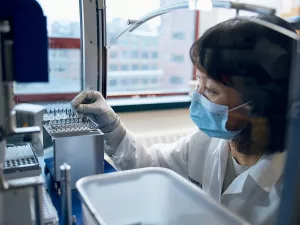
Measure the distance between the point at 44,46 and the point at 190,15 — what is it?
7.10ft

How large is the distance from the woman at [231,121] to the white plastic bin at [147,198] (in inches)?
2.8

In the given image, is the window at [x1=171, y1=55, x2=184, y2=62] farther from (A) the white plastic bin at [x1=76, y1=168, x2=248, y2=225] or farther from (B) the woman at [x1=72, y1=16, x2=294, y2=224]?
(A) the white plastic bin at [x1=76, y1=168, x2=248, y2=225]

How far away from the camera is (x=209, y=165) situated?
1257 mm

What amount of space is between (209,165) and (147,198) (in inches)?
14.4

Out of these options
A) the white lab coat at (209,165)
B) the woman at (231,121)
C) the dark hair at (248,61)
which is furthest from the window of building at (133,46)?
the dark hair at (248,61)

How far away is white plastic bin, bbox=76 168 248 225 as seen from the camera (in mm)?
823

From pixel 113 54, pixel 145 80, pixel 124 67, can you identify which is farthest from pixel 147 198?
pixel 145 80

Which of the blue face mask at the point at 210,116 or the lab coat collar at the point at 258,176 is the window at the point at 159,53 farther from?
the lab coat collar at the point at 258,176

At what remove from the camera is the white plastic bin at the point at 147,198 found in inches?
32.4

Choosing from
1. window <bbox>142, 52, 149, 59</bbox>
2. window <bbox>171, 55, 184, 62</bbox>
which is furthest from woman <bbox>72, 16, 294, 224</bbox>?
window <bbox>171, 55, 184, 62</bbox>

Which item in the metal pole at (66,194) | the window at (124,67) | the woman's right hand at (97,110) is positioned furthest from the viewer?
the window at (124,67)

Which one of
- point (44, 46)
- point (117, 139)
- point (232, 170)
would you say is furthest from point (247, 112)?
point (44, 46)

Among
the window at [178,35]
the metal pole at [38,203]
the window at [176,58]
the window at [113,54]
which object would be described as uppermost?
the window at [178,35]

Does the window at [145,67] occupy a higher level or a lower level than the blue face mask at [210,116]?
higher
